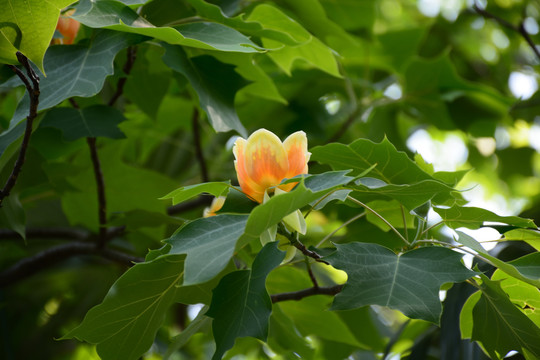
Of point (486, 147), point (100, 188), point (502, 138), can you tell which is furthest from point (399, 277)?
point (502, 138)

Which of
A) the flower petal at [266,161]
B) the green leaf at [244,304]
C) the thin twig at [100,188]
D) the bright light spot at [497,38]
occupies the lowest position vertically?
the bright light spot at [497,38]

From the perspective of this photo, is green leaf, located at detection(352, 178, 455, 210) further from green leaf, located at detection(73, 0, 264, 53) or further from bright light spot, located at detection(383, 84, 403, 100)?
bright light spot, located at detection(383, 84, 403, 100)

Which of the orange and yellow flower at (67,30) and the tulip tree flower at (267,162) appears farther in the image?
the orange and yellow flower at (67,30)

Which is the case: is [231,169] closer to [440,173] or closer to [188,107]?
[188,107]

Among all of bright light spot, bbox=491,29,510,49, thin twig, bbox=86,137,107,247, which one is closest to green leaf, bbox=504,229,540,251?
thin twig, bbox=86,137,107,247

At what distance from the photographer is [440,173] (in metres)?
0.92

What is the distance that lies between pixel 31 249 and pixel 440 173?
1.47m

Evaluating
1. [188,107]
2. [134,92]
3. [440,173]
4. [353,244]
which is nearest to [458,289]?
[440,173]

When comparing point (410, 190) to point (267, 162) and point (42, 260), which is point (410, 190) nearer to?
point (267, 162)

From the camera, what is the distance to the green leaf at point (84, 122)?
3.63 ft

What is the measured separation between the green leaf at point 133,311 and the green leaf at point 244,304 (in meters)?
0.08

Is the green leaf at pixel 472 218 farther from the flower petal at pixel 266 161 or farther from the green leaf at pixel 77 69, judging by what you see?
the green leaf at pixel 77 69

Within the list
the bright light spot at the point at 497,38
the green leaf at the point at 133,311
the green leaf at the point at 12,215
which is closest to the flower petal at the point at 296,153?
the green leaf at the point at 133,311

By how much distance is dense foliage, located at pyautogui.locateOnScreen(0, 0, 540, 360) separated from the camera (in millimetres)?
769
